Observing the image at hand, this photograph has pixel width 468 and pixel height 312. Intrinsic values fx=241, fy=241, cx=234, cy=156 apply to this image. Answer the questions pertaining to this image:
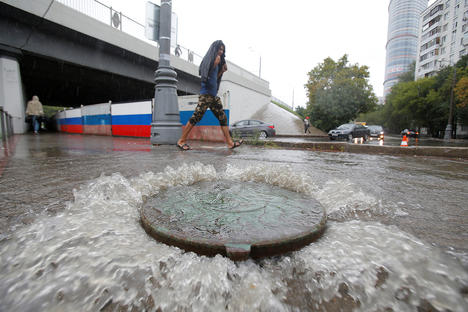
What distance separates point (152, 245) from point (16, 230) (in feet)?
2.56

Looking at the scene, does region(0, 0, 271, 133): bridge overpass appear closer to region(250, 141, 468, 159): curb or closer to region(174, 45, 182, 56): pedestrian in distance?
region(174, 45, 182, 56): pedestrian in distance

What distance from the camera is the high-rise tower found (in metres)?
106

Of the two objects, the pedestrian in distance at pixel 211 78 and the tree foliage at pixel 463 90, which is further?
the tree foliage at pixel 463 90

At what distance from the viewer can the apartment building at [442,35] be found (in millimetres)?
42781

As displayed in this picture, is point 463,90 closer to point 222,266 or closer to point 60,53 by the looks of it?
point 222,266

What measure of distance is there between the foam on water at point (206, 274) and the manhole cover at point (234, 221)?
0.17 ft

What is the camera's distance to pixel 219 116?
5.36 metres

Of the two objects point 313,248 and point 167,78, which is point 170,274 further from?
point 167,78

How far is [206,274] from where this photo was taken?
38.2 inches

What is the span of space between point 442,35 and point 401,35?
235ft

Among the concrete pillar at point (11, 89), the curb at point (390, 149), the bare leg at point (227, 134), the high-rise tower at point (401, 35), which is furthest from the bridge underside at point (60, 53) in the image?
the high-rise tower at point (401, 35)

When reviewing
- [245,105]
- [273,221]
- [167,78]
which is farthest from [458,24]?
[273,221]

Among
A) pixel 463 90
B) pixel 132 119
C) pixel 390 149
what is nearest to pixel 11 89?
pixel 132 119

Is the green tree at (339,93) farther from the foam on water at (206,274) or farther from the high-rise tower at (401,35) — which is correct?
the high-rise tower at (401,35)
